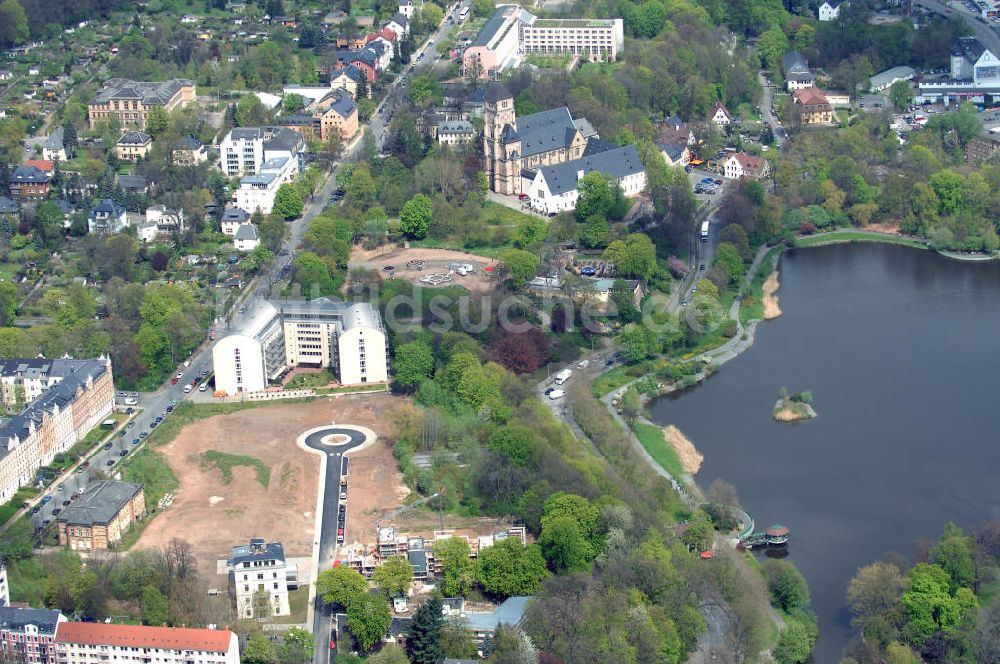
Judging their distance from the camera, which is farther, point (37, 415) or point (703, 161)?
point (703, 161)

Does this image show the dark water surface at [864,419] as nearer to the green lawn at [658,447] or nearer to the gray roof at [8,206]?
the green lawn at [658,447]

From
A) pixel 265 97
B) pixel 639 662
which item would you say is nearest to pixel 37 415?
pixel 639 662

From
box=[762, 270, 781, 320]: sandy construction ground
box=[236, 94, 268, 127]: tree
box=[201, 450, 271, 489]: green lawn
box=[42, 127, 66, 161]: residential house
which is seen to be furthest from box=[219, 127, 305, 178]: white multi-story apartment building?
box=[201, 450, 271, 489]: green lawn

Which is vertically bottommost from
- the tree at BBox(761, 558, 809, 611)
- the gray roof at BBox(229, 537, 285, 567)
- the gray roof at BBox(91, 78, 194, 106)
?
the tree at BBox(761, 558, 809, 611)

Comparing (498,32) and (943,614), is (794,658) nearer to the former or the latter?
(943,614)

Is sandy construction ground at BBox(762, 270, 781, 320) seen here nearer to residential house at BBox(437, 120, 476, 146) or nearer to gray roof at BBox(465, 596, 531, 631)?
residential house at BBox(437, 120, 476, 146)

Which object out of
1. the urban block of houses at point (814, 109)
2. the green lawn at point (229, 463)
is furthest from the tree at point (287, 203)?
the urban block of houses at point (814, 109)
